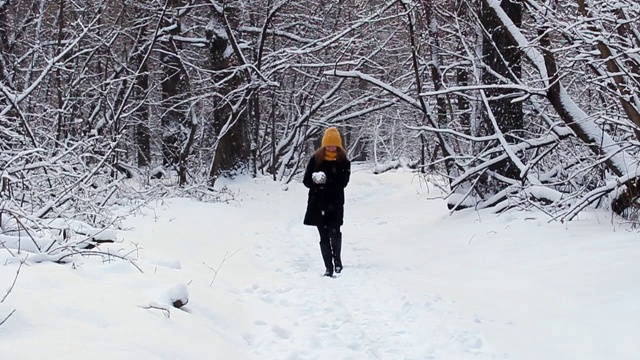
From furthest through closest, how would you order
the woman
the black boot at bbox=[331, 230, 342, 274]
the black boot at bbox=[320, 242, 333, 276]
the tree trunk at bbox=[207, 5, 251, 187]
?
the tree trunk at bbox=[207, 5, 251, 187]
the woman
the black boot at bbox=[331, 230, 342, 274]
the black boot at bbox=[320, 242, 333, 276]

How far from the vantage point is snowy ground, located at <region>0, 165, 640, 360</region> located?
362 cm

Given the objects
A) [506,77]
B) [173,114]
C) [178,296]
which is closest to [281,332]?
[178,296]

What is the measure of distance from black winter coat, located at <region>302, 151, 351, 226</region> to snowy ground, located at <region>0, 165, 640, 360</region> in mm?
635

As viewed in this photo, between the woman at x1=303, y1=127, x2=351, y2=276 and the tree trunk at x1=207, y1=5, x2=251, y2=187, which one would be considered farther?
the tree trunk at x1=207, y1=5, x2=251, y2=187

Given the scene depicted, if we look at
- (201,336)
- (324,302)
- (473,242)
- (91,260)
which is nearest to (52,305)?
(201,336)

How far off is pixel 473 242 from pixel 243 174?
31.1 feet

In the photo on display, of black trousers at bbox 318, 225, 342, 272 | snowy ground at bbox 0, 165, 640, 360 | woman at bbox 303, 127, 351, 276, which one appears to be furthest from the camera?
woman at bbox 303, 127, 351, 276

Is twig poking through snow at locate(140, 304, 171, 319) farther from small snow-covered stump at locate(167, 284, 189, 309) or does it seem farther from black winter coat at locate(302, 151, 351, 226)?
black winter coat at locate(302, 151, 351, 226)

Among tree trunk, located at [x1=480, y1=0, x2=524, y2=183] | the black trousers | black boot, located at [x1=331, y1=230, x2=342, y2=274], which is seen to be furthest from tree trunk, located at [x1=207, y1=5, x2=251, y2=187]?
black boot, located at [x1=331, y1=230, x2=342, y2=274]

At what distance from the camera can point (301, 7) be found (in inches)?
691

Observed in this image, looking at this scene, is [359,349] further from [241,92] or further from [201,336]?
[241,92]

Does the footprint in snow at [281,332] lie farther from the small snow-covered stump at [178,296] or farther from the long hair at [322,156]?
the long hair at [322,156]

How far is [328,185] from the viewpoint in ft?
25.7

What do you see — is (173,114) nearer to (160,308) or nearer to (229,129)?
(229,129)
